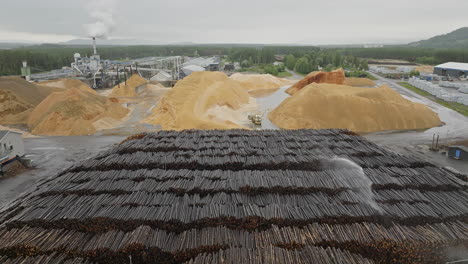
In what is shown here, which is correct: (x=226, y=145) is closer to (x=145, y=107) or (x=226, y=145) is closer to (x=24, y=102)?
Result: (x=145, y=107)

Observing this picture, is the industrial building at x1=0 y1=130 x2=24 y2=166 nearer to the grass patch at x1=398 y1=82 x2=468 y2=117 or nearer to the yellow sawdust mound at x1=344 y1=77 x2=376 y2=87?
the grass patch at x1=398 y1=82 x2=468 y2=117

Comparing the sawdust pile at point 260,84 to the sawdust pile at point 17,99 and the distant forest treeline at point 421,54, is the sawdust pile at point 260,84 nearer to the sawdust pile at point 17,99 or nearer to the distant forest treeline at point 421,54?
the sawdust pile at point 17,99

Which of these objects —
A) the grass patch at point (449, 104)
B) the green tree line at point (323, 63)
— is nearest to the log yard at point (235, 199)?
the grass patch at point (449, 104)

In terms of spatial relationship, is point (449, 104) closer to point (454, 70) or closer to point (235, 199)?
point (454, 70)

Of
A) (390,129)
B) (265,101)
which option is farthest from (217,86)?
(390,129)

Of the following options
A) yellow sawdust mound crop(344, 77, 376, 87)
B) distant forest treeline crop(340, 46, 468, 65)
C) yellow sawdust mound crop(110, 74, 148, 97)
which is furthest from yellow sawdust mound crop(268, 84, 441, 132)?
distant forest treeline crop(340, 46, 468, 65)
